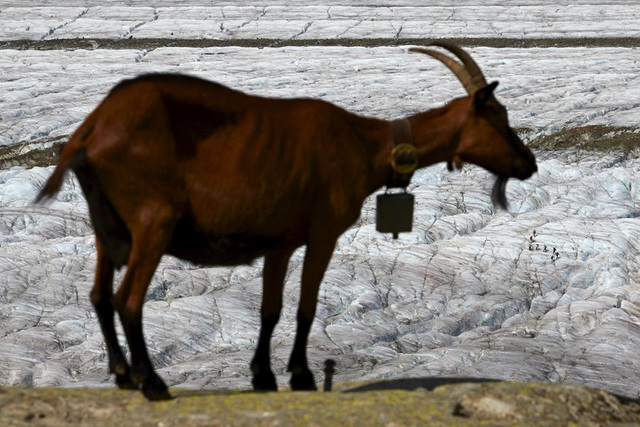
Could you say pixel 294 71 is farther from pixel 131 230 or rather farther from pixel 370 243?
pixel 131 230

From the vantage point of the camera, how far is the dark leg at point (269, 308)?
6.61 meters

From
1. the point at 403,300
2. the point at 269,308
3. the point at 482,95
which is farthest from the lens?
the point at 403,300

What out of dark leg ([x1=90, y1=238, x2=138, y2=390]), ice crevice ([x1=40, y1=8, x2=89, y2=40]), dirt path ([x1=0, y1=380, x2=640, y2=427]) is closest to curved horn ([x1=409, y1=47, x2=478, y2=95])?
dirt path ([x1=0, y1=380, x2=640, y2=427])

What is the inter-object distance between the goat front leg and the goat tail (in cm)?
151

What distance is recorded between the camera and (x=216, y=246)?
20.3 ft

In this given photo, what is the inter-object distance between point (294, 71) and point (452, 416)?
24561 millimetres

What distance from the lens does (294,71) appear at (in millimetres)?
29859

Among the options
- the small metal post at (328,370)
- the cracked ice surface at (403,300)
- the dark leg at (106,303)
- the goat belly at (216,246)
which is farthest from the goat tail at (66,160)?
the cracked ice surface at (403,300)

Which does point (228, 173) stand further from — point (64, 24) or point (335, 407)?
point (64, 24)

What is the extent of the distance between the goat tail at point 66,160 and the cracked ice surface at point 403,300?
5.60 meters

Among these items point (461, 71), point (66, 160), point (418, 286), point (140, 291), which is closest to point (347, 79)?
point (418, 286)

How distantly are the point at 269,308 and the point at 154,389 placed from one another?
1.01 meters

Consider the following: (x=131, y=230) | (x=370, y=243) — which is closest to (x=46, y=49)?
(x=370, y=243)

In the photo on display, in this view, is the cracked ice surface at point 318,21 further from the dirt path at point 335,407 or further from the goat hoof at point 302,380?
the dirt path at point 335,407
